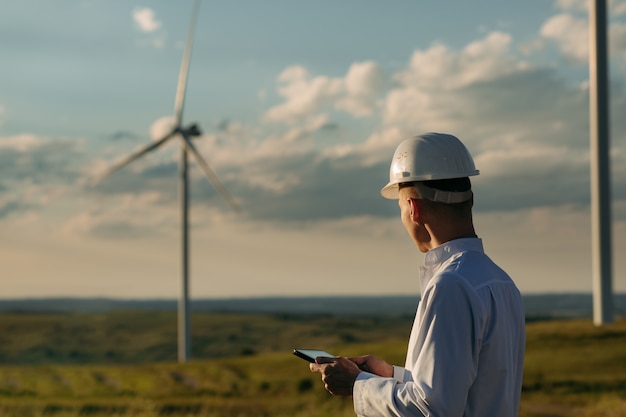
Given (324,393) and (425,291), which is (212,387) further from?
(425,291)

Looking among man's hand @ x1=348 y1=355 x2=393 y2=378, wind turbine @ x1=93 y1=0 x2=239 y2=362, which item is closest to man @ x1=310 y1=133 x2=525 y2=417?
man's hand @ x1=348 y1=355 x2=393 y2=378

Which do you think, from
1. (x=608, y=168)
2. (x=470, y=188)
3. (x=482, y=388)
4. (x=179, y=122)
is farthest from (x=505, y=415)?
(x=179, y=122)

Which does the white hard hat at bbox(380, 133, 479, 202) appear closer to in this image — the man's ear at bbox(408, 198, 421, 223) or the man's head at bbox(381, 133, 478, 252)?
the man's head at bbox(381, 133, 478, 252)

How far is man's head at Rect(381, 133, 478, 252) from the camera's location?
468cm

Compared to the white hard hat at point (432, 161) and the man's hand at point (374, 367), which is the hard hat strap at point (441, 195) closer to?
the white hard hat at point (432, 161)

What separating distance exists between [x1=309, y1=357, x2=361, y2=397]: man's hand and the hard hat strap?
1055mm

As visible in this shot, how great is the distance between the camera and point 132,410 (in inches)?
855

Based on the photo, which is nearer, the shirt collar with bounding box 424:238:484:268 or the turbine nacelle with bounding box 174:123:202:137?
the shirt collar with bounding box 424:238:484:268

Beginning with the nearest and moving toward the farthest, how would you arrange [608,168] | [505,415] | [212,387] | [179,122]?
[505,415], [212,387], [608,168], [179,122]

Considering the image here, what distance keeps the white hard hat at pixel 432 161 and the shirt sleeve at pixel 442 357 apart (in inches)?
24.7

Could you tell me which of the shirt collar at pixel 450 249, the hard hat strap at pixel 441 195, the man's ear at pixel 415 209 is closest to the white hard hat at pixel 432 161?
the hard hat strap at pixel 441 195

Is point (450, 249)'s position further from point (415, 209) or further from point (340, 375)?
point (340, 375)

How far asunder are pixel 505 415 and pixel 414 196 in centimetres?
131

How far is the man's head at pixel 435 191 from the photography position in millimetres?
4676
